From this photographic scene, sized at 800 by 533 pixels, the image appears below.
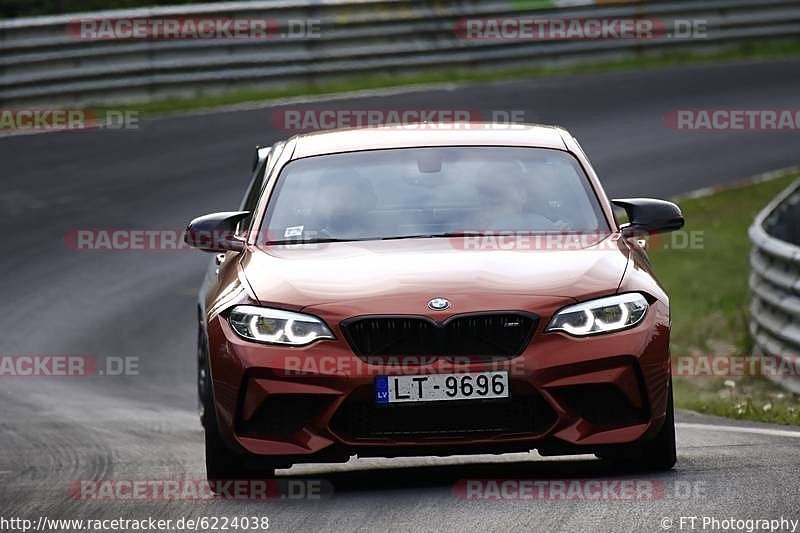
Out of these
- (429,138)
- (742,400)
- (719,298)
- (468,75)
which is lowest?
(719,298)

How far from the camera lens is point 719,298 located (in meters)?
16.1

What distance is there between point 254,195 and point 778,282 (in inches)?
189

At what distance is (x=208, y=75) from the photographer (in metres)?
22.2

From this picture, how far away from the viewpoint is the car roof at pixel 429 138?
344 inches

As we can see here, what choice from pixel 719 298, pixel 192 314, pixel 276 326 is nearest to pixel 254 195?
pixel 276 326

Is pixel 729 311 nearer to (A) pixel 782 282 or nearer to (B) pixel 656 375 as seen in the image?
(A) pixel 782 282

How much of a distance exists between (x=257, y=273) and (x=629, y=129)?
15.0 meters

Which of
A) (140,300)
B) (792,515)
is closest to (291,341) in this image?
(792,515)

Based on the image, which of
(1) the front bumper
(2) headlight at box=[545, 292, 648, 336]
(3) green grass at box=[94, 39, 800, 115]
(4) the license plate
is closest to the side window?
(1) the front bumper

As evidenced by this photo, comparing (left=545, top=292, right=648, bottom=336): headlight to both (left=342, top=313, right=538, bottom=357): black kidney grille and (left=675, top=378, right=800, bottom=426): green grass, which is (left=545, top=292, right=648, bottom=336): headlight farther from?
(left=675, top=378, right=800, bottom=426): green grass

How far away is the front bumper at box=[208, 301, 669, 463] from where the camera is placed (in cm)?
703

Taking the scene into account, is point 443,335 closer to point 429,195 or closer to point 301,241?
point 301,241

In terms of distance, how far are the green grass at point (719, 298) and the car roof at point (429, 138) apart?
7.22 ft

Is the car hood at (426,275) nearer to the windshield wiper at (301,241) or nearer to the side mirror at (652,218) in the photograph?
the windshield wiper at (301,241)
